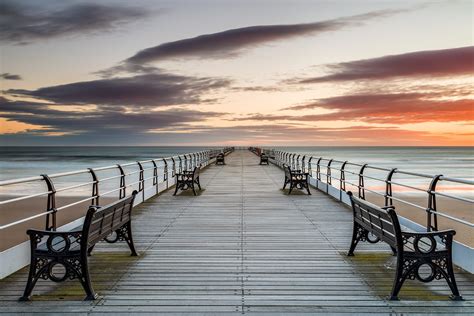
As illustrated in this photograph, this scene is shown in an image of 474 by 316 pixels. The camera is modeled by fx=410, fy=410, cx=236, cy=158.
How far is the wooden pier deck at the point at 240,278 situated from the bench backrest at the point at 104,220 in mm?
552

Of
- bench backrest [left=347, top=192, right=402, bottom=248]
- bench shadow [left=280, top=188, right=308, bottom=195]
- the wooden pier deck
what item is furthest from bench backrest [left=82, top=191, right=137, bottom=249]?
bench shadow [left=280, top=188, right=308, bottom=195]

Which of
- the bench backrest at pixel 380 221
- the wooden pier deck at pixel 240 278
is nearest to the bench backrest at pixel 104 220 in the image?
the wooden pier deck at pixel 240 278

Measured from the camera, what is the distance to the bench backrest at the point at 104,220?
14.2 feet

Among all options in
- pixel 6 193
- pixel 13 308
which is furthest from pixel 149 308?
pixel 6 193

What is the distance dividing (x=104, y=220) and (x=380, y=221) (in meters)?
3.30

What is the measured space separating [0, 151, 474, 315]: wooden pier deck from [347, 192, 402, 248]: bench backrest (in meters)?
0.55

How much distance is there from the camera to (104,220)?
194 inches

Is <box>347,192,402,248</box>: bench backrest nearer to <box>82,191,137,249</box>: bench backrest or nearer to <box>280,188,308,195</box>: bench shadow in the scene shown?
<box>82,191,137,249</box>: bench backrest

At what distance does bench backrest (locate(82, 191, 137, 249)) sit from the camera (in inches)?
171

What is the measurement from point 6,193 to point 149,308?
35.2 meters

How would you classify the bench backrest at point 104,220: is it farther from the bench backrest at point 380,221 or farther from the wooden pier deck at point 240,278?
the bench backrest at point 380,221

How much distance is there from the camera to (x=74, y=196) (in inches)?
1203

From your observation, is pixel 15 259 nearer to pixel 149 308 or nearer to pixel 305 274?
pixel 149 308

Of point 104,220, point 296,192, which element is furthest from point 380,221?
point 296,192
